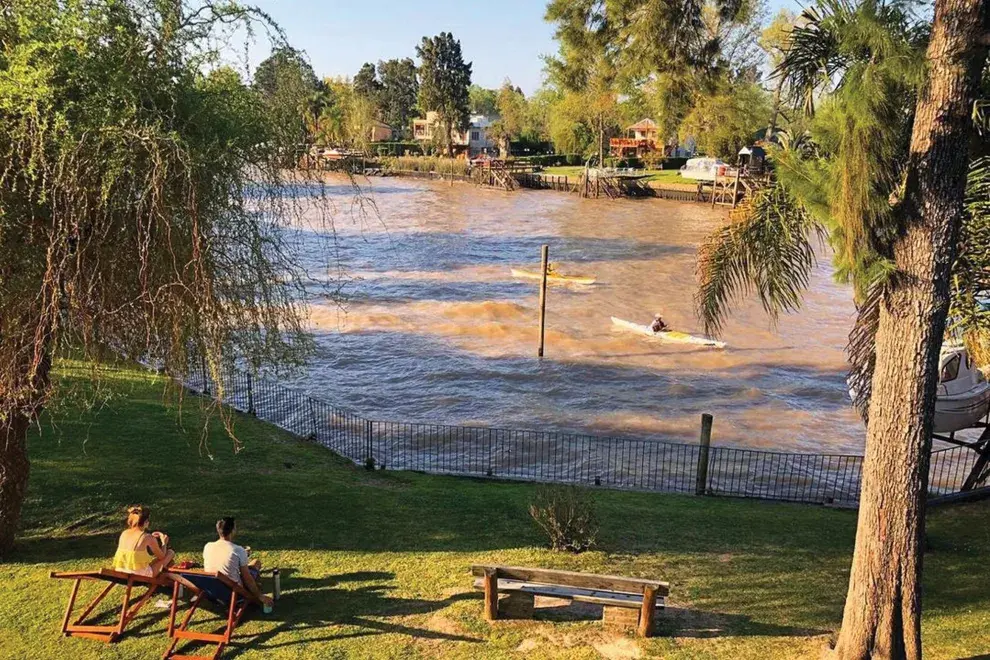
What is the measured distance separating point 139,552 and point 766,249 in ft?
23.5

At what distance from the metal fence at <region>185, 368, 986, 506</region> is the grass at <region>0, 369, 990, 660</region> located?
2388mm

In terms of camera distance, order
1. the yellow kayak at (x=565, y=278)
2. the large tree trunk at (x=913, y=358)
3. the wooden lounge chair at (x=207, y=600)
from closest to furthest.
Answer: the large tree trunk at (x=913, y=358) < the wooden lounge chair at (x=207, y=600) < the yellow kayak at (x=565, y=278)

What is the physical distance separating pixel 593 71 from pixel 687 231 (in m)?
46.7

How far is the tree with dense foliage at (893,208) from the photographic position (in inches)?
230

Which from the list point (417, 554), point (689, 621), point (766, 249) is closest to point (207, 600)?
point (417, 554)

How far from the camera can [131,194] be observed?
611cm

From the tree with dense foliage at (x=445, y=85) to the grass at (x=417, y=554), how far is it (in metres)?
105

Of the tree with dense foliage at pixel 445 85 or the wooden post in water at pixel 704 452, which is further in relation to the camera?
the tree with dense foliage at pixel 445 85

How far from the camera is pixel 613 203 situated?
241 feet

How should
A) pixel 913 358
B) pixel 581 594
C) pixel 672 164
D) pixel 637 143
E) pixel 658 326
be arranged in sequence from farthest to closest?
pixel 637 143
pixel 672 164
pixel 658 326
pixel 581 594
pixel 913 358

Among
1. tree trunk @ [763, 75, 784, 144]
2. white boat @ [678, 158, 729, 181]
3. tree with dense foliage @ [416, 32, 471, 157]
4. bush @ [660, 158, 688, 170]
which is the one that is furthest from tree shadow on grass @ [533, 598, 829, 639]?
tree with dense foliage @ [416, 32, 471, 157]

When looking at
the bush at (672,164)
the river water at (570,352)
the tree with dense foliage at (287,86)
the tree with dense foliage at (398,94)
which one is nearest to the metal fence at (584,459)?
the river water at (570,352)

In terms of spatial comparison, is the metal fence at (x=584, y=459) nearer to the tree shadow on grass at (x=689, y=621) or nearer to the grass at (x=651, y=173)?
the tree shadow on grass at (x=689, y=621)

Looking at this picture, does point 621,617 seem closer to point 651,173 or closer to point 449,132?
point 651,173
